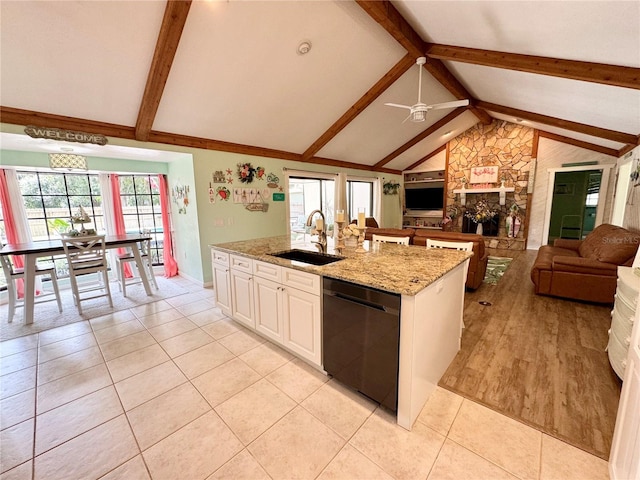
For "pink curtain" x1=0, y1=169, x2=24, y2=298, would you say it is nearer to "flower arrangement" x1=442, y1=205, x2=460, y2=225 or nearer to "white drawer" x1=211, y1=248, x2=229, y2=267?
"white drawer" x1=211, y1=248, x2=229, y2=267

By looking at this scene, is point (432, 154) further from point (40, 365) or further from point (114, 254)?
point (40, 365)

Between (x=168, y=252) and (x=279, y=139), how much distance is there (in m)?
3.08

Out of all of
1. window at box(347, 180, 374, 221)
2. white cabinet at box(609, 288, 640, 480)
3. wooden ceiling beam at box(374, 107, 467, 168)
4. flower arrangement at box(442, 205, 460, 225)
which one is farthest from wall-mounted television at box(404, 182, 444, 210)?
white cabinet at box(609, 288, 640, 480)

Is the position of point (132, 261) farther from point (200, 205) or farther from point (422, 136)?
point (422, 136)

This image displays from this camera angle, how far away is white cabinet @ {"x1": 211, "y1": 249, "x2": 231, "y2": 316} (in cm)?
298

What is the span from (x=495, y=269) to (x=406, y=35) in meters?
4.36

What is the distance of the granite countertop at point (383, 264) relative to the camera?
1677mm

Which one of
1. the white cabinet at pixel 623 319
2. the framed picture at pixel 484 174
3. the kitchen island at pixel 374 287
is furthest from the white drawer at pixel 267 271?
the framed picture at pixel 484 174

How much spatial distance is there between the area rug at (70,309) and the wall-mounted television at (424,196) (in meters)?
7.60

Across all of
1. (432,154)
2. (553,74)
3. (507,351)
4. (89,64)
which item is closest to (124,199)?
(89,64)

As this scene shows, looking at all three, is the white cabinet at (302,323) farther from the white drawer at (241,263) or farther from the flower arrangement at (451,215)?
the flower arrangement at (451,215)

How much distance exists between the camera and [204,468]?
1.47 metres

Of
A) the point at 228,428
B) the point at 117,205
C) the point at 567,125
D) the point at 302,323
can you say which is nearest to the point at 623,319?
the point at 302,323

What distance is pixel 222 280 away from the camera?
3098 millimetres
